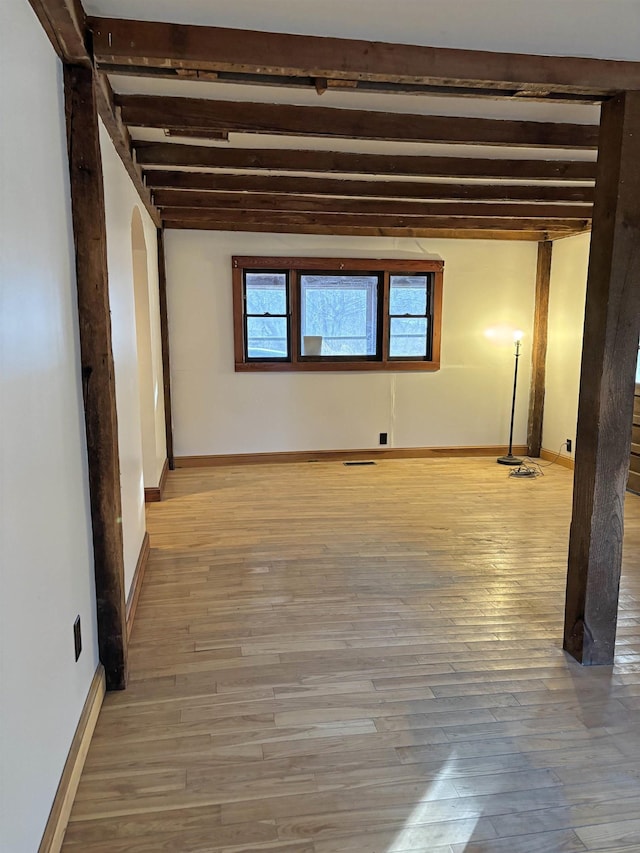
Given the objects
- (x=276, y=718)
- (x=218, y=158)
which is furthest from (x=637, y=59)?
(x=276, y=718)

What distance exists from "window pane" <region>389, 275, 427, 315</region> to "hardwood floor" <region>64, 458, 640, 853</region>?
297 cm

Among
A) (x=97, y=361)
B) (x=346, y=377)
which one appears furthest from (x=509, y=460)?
(x=97, y=361)

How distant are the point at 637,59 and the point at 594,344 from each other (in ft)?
3.39

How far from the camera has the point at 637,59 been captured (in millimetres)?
2074

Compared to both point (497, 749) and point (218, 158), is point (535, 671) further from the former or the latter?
point (218, 158)

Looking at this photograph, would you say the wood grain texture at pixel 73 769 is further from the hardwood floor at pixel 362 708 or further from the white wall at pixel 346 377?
the white wall at pixel 346 377

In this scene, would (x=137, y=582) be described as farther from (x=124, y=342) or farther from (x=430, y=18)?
(x=430, y=18)

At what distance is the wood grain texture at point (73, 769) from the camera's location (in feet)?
4.83

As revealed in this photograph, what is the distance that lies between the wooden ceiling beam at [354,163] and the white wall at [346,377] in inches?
92.9

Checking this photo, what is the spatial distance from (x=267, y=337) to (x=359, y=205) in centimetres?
177

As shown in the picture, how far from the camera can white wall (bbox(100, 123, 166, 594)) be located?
258cm

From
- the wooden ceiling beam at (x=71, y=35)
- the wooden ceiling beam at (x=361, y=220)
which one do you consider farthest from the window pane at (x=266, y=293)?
the wooden ceiling beam at (x=71, y=35)

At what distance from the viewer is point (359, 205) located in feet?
15.2

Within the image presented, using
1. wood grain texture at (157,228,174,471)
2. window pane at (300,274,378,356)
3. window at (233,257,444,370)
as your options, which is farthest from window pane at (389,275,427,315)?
wood grain texture at (157,228,174,471)
